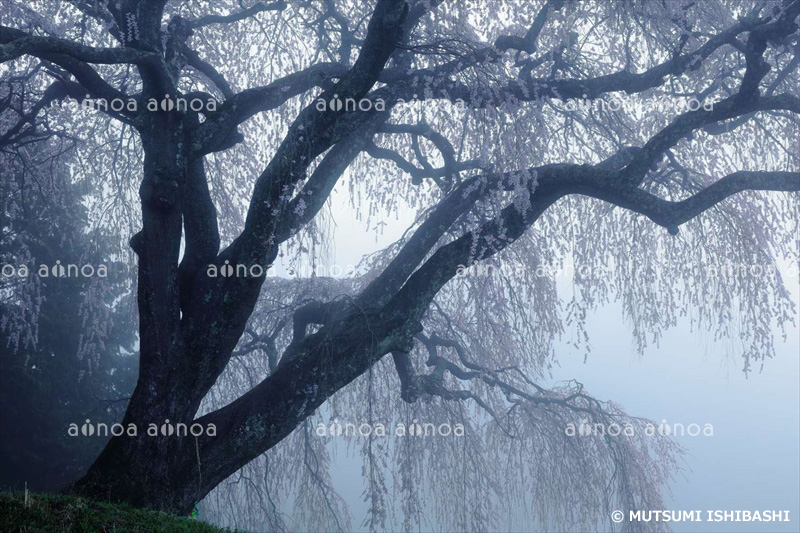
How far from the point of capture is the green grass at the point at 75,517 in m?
3.45

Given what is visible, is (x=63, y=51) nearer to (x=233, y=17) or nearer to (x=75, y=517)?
(x=233, y=17)

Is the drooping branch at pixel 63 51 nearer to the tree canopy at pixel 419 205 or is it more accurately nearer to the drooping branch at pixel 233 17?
the tree canopy at pixel 419 205

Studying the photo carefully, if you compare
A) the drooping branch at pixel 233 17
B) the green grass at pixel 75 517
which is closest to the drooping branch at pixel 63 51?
the drooping branch at pixel 233 17

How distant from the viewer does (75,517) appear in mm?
3623

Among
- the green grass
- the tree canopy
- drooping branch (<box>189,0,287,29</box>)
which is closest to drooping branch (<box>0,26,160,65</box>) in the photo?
the tree canopy

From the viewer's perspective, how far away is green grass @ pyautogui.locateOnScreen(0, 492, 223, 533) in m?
3.45

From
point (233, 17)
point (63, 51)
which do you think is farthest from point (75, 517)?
point (233, 17)

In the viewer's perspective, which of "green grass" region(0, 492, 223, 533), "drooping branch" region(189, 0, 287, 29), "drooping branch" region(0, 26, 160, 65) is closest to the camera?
"green grass" region(0, 492, 223, 533)

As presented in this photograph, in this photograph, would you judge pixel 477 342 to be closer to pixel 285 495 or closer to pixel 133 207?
pixel 285 495

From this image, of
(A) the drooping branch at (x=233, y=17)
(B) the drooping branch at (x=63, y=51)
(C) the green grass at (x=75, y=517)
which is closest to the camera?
(C) the green grass at (x=75, y=517)

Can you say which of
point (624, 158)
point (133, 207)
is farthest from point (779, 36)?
point (133, 207)

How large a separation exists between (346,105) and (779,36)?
319 centimetres

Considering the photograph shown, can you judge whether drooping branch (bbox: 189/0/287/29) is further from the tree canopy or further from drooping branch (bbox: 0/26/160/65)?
drooping branch (bbox: 0/26/160/65)

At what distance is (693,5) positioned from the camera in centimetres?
572
